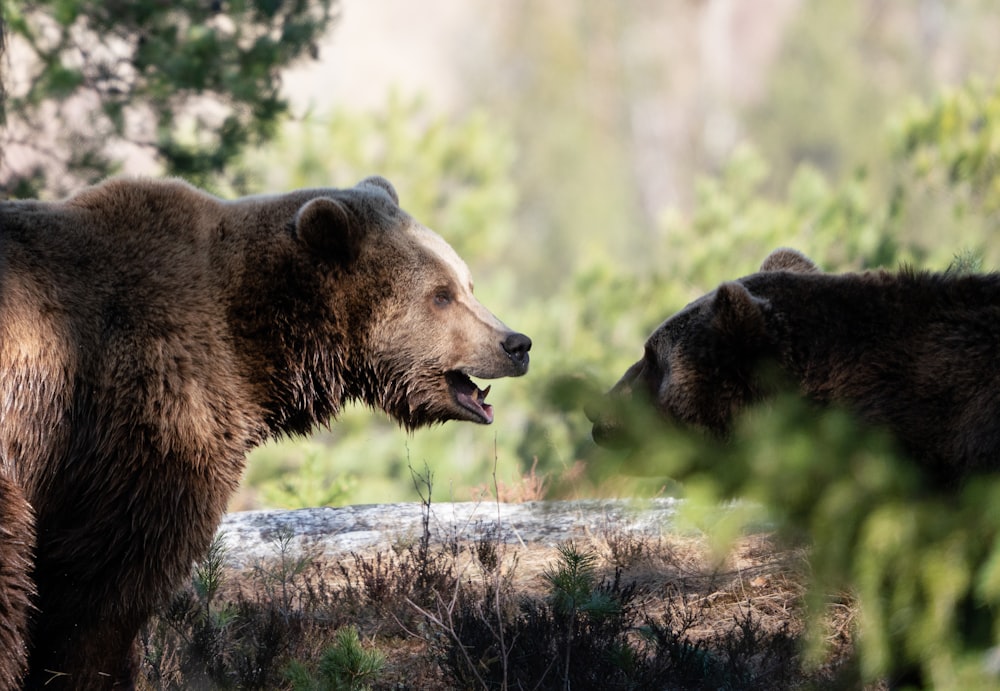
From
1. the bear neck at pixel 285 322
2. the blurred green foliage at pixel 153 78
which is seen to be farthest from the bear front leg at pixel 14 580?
the blurred green foliage at pixel 153 78

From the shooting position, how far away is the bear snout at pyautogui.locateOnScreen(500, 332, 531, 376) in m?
4.70

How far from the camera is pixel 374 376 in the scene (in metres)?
4.71

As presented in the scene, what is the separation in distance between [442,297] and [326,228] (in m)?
0.60

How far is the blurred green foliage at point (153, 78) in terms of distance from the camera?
30.7 ft

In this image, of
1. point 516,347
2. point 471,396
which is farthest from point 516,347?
point 471,396

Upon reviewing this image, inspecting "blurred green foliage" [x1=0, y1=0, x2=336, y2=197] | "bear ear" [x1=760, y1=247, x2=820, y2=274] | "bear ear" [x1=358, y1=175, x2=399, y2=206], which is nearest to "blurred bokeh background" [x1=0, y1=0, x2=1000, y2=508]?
"blurred green foliage" [x1=0, y1=0, x2=336, y2=197]

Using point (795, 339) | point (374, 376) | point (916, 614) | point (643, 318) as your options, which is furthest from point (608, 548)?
point (643, 318)

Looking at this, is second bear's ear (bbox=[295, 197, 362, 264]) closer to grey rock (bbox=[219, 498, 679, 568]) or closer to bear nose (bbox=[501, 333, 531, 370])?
bear nose (bbox=[501, 333, 531, 370])

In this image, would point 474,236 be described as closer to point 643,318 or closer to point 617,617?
point 643,318

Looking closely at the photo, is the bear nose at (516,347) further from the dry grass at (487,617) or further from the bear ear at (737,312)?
the bear ear at (737,312)

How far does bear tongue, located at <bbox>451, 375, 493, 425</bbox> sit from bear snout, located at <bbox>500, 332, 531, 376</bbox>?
19 centimetres

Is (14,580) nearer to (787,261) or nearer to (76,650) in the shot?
(76,650)

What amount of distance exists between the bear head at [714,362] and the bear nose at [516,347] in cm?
75

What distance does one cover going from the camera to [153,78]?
9.69 meters
